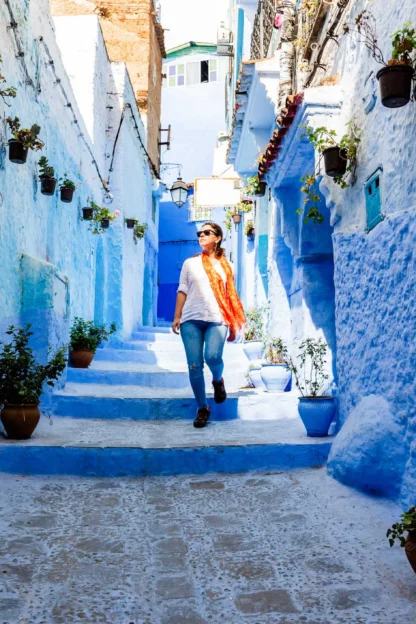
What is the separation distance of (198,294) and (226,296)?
0.30m

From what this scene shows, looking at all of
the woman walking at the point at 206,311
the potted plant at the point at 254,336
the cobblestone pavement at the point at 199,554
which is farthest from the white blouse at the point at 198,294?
the potted plant at the point at 254,336

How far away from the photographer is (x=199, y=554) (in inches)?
123

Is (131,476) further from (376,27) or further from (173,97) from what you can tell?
(173,97)

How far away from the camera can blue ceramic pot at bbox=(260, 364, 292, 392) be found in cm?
789

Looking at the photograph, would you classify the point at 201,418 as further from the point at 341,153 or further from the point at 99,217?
the point at 99,217

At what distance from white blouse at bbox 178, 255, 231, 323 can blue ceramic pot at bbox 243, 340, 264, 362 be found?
4448 millimetres

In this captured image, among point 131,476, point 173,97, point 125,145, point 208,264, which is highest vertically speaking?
point 173,97

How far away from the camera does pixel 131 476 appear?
4547 millimetres

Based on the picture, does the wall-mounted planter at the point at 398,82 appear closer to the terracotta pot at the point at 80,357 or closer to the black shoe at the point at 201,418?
the black shoe at the point at 201,418

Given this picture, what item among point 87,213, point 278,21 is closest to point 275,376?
point 87,213

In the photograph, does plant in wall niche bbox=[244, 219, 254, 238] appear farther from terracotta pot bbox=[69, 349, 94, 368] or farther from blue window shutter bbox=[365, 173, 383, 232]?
blue window shutter bbox=[365, 173, 383, 232]

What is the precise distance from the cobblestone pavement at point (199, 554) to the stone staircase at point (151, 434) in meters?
0.20

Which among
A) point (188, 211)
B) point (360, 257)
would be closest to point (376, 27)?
point (360, 257)

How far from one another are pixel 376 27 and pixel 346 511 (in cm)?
317
